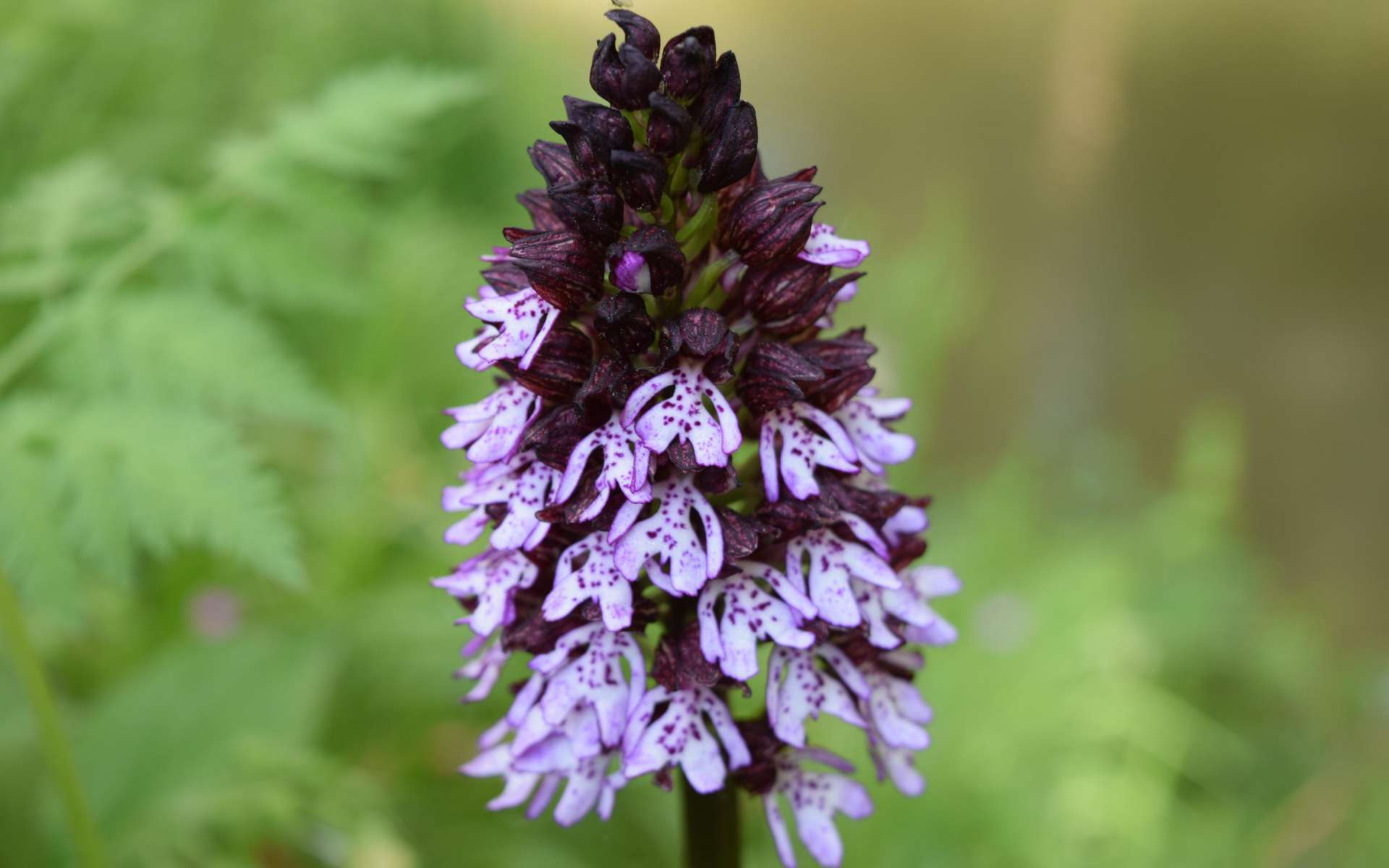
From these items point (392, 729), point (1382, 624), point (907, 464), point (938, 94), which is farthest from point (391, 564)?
point (938, 94)

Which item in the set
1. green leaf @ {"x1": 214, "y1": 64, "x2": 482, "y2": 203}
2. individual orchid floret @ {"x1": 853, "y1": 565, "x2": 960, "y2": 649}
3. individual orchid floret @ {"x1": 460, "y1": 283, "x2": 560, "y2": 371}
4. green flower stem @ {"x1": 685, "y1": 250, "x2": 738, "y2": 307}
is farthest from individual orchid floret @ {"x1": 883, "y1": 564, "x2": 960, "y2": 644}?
green leaf @ {"x1": 214, "y1": 64, "x2": 482, "y2": 203}

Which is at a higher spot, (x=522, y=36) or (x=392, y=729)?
(x=522, y=36)

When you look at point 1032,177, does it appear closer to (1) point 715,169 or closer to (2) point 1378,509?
(2) point 1378,509

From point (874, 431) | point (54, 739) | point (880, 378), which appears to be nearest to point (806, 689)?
point (874, 431)

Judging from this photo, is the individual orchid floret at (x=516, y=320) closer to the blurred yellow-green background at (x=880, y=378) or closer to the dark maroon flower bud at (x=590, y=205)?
the dark maroon flower bud at (x=590, y=205)

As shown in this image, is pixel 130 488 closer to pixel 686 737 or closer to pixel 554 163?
pixel 554 163
